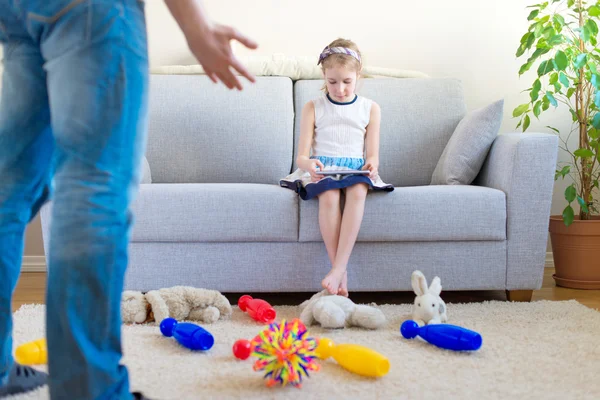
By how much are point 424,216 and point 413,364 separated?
82cm

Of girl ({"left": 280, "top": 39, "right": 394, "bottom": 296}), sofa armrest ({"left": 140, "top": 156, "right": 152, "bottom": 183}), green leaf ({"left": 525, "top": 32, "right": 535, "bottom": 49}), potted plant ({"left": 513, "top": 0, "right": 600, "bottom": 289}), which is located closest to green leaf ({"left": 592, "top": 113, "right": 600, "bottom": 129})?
potted plant ({"left": 513, "top": 0, "right": 600, "bottom": 289})

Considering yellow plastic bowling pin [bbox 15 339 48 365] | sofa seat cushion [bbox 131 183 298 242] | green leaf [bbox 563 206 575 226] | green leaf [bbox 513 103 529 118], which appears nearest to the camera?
yellow plastic bowling pin [bbox 15 339 48 365]

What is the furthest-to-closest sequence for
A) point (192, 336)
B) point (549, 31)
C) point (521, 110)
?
point (521, 110)
point (549, 31)
point (192, 336)

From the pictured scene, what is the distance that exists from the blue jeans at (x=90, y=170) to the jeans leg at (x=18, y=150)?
105 millimetres

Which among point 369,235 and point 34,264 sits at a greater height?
point 369,235

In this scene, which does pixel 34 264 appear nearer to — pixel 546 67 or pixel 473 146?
pixel 473 146

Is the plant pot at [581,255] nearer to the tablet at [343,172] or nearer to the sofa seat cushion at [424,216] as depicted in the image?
the sofa seat cushion at [424,216]

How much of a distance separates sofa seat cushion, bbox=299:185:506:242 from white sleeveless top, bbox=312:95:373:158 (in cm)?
30

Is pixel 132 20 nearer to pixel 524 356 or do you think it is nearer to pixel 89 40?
pixel 89 40

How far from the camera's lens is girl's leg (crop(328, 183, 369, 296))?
2080 mm

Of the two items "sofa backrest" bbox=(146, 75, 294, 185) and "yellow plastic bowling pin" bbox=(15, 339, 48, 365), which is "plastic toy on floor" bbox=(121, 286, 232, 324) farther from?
"sofa backrest" bbox=(146, 75, 294, 185)

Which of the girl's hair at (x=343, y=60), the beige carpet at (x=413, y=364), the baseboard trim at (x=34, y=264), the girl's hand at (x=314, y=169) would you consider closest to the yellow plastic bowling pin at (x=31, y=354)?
the beige carpet at (x=413, y=364)

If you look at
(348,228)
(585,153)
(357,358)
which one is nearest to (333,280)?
(348,228)

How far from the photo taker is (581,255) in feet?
8.80
